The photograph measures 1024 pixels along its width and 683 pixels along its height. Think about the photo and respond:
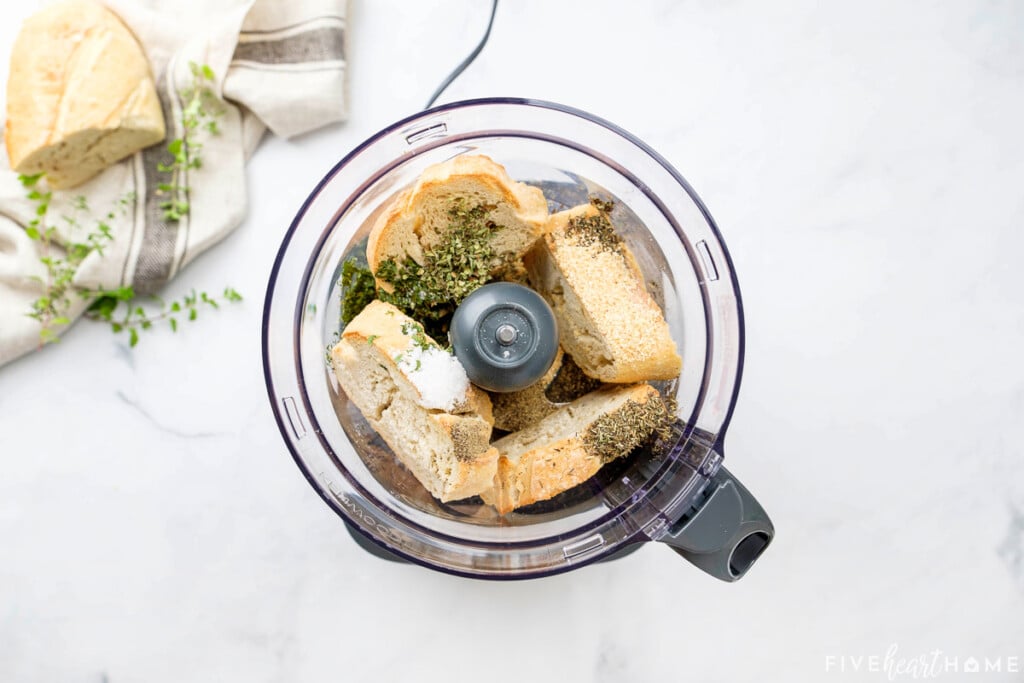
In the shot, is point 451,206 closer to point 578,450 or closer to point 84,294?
point 578,450

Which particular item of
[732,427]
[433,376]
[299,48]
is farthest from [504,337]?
[299,48]

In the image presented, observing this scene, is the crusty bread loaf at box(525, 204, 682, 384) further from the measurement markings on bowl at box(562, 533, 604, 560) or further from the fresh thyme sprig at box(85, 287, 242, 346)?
the fresh thyme sprig at box(85, 287, 242, 346)

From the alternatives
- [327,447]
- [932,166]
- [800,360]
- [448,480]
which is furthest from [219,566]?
[932,166]

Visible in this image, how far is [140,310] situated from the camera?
1.29 metres

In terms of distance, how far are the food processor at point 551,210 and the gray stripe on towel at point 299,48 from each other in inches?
12.4

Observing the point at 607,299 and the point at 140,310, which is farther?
the point at 140,310

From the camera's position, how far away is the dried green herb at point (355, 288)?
1075 millimetres

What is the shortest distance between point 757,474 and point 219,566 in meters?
0.94

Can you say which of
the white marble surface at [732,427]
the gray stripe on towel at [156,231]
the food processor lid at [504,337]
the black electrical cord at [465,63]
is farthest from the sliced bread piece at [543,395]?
the gray stripe on towel at [156,231]

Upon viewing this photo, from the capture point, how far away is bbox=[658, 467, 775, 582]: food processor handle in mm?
899

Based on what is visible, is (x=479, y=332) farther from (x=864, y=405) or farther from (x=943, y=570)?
(x=943, y=570)

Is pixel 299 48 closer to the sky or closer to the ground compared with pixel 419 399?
closer to the sky

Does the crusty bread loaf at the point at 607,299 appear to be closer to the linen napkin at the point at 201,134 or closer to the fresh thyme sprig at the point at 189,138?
the linen napkin at the point at 201,134

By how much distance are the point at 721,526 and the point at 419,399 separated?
39cm
